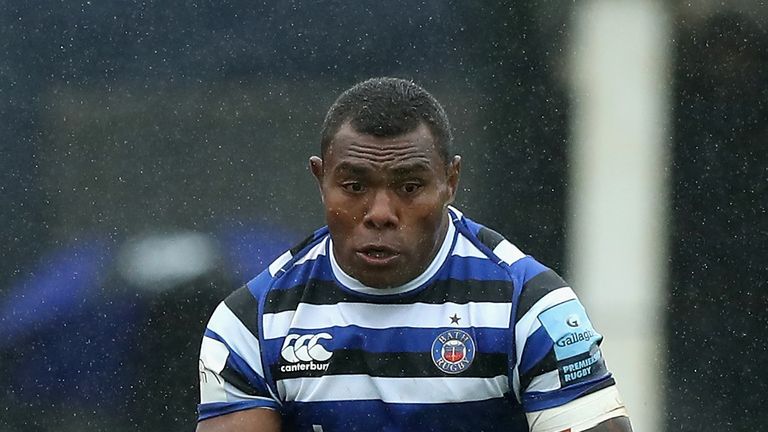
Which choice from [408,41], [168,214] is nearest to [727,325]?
[408,41]

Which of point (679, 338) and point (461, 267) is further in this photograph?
point (679, 338)

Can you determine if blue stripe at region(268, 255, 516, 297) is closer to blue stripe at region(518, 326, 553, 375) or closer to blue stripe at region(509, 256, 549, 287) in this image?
blue stripe at region(509, 256, 549, 287)

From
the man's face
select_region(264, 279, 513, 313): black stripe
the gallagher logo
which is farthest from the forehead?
the gallagher logo

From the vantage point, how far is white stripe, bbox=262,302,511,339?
11.5 feet

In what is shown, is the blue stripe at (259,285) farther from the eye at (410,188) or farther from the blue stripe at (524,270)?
the blue stripe at (524,270)

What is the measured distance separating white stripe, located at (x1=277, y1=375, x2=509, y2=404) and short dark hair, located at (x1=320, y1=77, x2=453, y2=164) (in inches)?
20.7

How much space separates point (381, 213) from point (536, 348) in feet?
1.52

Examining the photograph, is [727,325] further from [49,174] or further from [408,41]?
[49,174]

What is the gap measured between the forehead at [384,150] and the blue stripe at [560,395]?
23.1 inches

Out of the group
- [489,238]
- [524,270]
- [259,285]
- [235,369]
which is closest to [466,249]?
[489,238]

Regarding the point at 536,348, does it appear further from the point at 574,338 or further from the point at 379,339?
the point at 379,339

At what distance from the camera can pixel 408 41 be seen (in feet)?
15.9

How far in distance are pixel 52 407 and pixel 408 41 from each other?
5.47 feet

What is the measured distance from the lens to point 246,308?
11.7 feet
